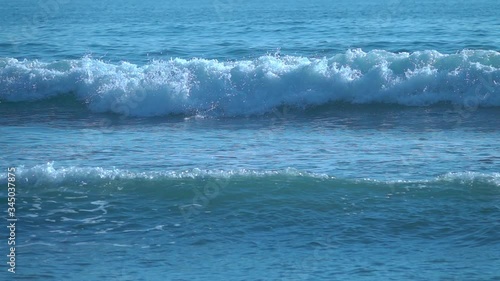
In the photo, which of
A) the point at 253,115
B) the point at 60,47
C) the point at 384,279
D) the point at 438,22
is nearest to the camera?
the point at 384,279

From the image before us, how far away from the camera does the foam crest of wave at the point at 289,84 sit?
14.4 metres

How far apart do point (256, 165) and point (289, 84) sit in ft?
17.3

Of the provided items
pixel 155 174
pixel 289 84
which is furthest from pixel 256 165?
pixel 289 84

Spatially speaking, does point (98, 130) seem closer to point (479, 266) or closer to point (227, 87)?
point (227, 87)

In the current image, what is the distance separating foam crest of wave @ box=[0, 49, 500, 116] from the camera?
1436cm

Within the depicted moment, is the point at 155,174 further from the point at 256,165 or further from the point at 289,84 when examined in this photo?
the point at 289,84

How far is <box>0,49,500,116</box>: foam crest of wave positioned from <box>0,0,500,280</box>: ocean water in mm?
34

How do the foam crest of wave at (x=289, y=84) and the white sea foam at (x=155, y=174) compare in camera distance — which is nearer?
the white sea foam at (x=155, y=174)

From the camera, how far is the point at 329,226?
7.61m

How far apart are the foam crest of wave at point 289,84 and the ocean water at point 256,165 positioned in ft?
0.11

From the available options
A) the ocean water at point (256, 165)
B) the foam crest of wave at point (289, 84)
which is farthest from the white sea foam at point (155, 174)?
the foam crest of wave at point (289, 84)

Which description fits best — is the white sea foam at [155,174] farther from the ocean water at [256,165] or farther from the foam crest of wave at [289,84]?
the foam crest of wave at [289,84]

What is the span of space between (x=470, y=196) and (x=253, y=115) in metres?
6.17

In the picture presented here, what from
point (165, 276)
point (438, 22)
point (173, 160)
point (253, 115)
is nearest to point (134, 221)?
point (165, 276)
